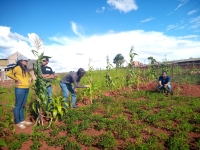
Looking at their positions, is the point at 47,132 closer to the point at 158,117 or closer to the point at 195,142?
the point at 158,117

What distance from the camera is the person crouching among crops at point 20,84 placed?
5.12 meters

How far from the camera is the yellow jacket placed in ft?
16.5

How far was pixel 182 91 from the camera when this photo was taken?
9539mm

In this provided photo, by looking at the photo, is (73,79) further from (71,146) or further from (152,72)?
(152,72)

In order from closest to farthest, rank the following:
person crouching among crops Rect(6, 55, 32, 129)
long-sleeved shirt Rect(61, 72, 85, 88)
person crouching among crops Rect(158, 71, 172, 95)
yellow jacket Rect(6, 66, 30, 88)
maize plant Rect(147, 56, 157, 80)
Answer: yellow jacket Rect(6, 66, 30, 88) < person crouching among crops Rect(6, 55, 32, 129) < long-sleeved shirt Rect(61, 72, 85, 88) < person crouching among crops Rect(158, 71, 172, 95) < maize plant Rect(147, 56, 157, 80)

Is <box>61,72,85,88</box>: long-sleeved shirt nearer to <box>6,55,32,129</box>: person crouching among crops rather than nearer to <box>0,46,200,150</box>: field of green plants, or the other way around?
<box>0,46,200,150</box>: field of green plants

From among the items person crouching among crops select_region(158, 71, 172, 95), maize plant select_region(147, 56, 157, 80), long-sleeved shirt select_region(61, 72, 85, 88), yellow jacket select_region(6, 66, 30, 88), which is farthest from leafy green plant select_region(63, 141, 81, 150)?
maize plant select_region(147, 56, 157, 80)

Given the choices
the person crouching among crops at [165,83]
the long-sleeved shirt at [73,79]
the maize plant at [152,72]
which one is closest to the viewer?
the long-sleeved shirt at [73,79]

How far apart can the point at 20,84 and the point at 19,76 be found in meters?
0.29

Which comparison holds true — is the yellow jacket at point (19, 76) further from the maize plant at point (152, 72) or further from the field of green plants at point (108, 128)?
the maize plant at point (152, 72)

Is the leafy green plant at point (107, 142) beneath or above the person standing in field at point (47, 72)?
beneath

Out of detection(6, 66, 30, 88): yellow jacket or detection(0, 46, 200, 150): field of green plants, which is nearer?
detection(0, 46, 200, 150): field of green plants

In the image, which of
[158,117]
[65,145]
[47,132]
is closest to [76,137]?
[65,145]

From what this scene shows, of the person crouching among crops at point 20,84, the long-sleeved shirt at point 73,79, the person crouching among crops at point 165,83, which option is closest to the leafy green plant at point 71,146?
the person crouching among crops at point 20,84
